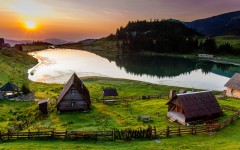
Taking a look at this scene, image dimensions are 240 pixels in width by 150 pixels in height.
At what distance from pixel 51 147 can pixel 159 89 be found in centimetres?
5428

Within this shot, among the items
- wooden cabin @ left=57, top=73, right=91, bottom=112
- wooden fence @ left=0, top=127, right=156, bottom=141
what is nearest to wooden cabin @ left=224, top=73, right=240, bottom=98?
wooden cabin @ left=57, top=73, right=91, bottom=112

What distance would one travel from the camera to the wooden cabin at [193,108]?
39500 millimetres

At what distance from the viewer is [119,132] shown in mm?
32188

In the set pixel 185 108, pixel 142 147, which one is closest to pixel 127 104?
pixel 185 108

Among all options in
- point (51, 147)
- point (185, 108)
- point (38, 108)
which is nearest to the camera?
point (51, 147)

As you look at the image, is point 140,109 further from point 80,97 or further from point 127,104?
point 80,97

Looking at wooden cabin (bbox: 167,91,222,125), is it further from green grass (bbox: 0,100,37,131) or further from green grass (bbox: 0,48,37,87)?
green grass (bbox: 0,48,37,87)

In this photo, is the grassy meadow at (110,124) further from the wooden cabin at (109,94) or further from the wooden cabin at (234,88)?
the wooden cabin at (234,88)

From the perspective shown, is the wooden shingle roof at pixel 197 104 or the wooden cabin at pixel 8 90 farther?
the wooden cabin at pixel 8 90

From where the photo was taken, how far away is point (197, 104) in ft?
133

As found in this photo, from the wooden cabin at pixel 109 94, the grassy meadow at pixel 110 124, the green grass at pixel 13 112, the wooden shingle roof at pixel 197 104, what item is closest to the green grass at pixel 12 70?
the green grass at pixel 13 112

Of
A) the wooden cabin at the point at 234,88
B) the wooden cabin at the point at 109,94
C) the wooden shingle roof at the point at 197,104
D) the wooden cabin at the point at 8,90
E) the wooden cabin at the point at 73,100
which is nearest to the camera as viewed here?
the wooden shingle roof at the point at 197,104

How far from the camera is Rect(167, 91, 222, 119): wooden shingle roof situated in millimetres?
39609

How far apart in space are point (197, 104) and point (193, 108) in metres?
1.19
